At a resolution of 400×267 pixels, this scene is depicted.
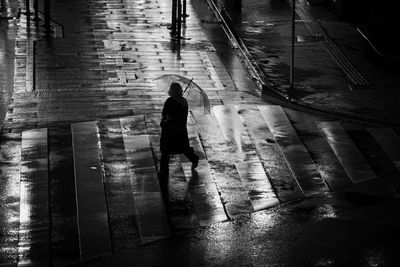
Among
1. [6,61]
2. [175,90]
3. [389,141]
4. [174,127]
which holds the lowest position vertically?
[6,61]

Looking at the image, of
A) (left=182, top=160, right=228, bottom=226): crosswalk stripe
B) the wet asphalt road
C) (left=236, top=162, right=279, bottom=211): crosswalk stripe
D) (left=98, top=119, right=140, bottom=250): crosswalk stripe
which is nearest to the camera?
(left=98, top=119, right=140, bottom=250): crosswalk stripe

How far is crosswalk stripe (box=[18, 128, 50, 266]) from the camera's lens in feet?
41.4

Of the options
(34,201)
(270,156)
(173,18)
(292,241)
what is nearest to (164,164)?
(270,156)

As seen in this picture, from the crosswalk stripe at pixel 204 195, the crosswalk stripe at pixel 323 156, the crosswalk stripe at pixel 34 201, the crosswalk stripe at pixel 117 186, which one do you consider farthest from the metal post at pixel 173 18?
the crosswalk stripe at pixel 204 195

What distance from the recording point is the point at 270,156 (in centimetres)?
1630

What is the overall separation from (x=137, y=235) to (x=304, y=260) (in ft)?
7.66

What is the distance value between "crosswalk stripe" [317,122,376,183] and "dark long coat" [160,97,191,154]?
113 inches

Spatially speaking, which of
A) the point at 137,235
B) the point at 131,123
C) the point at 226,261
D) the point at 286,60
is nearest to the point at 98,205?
the point at 137,235

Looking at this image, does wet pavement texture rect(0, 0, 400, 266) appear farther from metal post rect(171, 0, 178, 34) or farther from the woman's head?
metal post rect(171, 0, 178, 34)

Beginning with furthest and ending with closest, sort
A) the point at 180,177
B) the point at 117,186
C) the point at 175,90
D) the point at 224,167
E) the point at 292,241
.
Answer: the point at 224,167, the point at 180,177, the point at 175,90, the point at 117,186, the point at 292,241

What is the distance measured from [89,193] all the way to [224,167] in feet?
8.01

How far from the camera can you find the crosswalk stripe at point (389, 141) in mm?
16516

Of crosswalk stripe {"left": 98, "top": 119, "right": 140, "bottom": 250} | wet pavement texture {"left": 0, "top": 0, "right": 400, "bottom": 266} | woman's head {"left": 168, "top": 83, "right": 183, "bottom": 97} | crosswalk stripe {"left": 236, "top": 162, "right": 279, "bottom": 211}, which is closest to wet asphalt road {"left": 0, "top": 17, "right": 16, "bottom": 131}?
wet pavement texture {"left": 0, "top": 0, "right": 400, "bottom": 266}

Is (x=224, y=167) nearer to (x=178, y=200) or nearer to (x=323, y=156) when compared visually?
(x=178, y=200)
